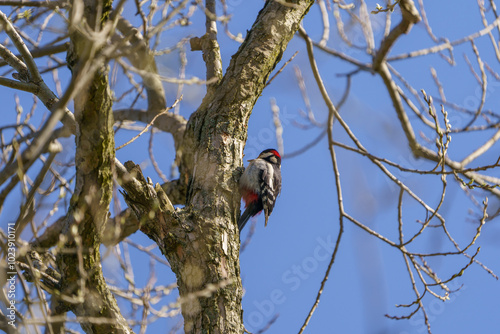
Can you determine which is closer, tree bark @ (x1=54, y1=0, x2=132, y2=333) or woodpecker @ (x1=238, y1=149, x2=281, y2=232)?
tree bark @ (x1=54, y1=0, x2=132, y2=333)

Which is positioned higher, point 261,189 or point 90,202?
point 261,189

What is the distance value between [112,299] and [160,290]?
267 millimetres

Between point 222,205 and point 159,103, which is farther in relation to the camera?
point 159,103

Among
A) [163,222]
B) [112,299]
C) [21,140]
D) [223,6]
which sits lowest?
[112,299]

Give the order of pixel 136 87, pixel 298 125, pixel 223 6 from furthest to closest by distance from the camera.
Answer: pixel 298 125
pixel 136 87
pixel 223 6

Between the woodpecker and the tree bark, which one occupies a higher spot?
the woodpecker

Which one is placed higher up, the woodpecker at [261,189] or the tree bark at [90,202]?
the woodpecker at [261,189]

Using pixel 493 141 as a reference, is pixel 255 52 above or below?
above

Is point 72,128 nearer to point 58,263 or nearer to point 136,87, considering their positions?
point 58,263

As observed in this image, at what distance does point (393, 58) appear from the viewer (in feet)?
14.3

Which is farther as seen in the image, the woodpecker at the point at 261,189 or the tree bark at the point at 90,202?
the woodpecker at the point at 261,189

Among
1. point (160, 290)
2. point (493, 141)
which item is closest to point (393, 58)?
point (493, 141)

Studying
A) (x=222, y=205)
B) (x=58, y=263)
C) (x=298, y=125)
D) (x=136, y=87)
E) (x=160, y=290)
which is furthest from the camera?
(x=298, y=125)

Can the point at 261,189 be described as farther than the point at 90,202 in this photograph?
Yes
